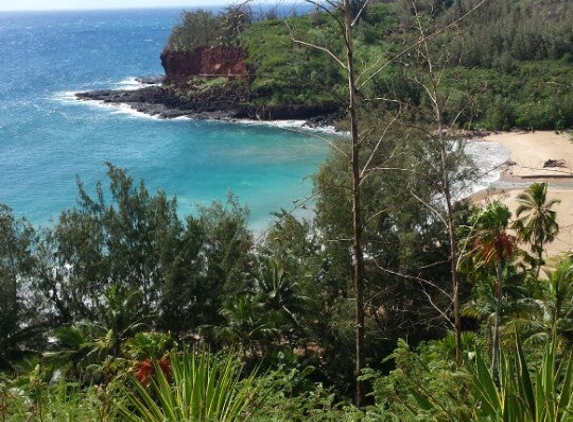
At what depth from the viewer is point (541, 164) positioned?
→ 40.2m

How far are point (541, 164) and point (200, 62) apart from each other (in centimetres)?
3791

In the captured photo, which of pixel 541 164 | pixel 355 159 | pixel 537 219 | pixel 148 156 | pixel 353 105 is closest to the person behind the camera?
pixel 353 105

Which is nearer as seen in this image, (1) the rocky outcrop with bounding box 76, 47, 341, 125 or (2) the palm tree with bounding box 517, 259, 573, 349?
(2) the palm tree with bounding box 517, 259, 573, 349

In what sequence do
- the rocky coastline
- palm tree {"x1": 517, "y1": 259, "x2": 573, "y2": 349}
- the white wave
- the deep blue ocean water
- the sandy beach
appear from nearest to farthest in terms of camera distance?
1. palm tree {"x1": 517, "y1": 259, "x2": 573, "y2": 349}
2. the sandy beach
3. the deep blue ocean water
4. the white wave
5. the rocky coastline

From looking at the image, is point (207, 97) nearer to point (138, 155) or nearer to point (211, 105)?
point (211, 105)

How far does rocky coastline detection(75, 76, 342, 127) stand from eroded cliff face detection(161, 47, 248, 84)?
192 centimetres

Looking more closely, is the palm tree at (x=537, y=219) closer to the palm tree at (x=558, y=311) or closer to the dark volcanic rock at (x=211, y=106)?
the palm tree at (x=558, y=311)

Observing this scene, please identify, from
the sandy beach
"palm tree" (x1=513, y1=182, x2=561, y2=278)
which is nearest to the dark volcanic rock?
the sandy beach

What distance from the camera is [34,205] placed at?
3688 centimetres

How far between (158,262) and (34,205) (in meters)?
20.1

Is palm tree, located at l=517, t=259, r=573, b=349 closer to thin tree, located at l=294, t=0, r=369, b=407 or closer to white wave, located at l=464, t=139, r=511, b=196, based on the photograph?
thin tree, located at l=294, t=0, r=369, b=407

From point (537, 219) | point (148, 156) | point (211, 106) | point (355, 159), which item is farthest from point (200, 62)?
point (355, 159)

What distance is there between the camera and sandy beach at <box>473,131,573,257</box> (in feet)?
109

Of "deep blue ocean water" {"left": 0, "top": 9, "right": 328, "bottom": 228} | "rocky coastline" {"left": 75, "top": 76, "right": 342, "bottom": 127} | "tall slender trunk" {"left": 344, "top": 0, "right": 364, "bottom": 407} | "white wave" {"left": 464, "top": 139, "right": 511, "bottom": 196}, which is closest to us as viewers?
"tall slender trunk" {"left": 344, "top": 0, "right": 364, "bottom": 407}
